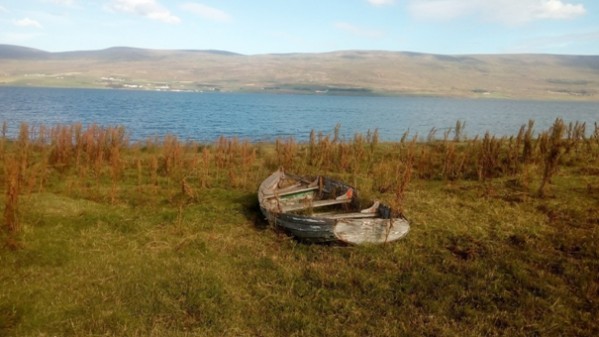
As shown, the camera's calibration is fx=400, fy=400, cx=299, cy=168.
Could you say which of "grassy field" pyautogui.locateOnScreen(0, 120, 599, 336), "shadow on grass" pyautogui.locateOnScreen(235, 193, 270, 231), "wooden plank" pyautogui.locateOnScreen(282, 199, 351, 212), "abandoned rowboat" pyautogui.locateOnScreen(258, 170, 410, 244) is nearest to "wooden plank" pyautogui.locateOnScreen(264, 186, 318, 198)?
"abandoned rowboat" pyautogui.locateOnScreen(258, 170, 410, 244)

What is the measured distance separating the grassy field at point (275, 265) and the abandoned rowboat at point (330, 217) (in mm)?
329

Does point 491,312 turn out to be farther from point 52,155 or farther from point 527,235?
point 52,155

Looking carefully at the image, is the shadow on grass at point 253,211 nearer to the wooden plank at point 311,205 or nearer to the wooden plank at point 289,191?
the wooden plank at point 289,191

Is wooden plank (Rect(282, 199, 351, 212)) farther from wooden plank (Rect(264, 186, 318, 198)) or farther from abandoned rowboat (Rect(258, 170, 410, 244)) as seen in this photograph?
wooden plank (Rect(264, 186, 318, 198))

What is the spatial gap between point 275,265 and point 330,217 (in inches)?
77.4

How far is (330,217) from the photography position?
9859 mm

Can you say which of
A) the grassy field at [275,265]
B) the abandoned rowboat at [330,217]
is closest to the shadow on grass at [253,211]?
the grassy field at [275,265]

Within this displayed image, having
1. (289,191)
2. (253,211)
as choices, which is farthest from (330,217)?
(289,191)

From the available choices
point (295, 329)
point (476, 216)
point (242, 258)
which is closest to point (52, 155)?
point (242, 258)

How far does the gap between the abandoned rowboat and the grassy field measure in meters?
0.33

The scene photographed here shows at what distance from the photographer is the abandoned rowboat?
31.7 ft

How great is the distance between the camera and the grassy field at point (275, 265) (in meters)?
6.56

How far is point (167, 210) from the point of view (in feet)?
39.4

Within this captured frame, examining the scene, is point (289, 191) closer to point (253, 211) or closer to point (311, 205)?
point (253, 211)
